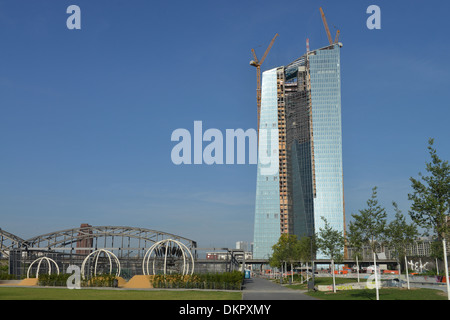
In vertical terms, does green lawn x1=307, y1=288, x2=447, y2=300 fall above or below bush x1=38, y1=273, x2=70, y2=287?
above

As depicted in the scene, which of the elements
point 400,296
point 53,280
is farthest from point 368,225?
point 53,280

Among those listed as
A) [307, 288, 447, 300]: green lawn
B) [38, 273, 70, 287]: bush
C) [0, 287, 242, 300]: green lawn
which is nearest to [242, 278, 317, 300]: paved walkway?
[0, 287, 242, 300]: green lawn

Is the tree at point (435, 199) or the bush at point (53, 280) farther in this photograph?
the bush at point (53, 280)

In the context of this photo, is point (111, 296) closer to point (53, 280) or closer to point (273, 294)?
point (273, 294)

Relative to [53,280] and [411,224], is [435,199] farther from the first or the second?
[53,280]

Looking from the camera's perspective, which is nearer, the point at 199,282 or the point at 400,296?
the point at 400,296

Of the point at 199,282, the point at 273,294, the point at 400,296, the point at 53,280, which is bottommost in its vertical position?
the point at 273,294

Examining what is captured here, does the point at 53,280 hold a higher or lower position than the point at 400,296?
lower

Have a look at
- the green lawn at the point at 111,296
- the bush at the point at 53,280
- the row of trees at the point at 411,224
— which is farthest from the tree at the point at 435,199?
the bush at the point at 53,280

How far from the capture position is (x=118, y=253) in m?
82.4

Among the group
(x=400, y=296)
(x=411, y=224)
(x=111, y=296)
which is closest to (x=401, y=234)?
(x=411, y=224)

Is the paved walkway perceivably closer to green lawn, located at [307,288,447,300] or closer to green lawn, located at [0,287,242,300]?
green lawn, located at [0,287,242,300]

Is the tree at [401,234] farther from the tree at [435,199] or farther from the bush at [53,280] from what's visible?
the bush at [53,280]
